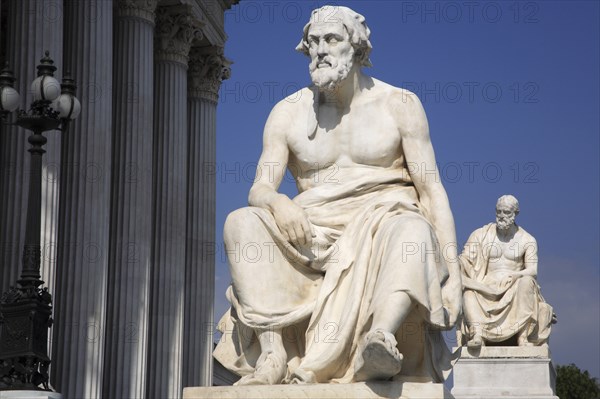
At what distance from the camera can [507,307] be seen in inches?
670

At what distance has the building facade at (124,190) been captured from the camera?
73.7 feet

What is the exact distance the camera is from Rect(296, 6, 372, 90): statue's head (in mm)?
8109

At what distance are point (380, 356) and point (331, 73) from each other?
2146 millimetres

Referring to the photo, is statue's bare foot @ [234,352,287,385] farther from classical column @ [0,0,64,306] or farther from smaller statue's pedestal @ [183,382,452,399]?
classical column @ [0,0,64,306]

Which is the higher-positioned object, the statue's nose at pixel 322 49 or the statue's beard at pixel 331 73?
the statue's nose at pixel 322 49

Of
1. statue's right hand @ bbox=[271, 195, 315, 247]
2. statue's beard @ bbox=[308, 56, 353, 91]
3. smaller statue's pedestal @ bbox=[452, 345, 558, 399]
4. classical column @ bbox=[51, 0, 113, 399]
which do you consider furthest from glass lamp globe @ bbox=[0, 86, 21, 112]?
statue's right hand @ bbox=[271, 195, 315, 247]

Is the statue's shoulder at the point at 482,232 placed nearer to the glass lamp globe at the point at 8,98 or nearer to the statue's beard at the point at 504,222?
the statue's beard at the point at 504,222

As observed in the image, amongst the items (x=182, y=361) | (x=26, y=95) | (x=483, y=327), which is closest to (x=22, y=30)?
(x=26, y=95)

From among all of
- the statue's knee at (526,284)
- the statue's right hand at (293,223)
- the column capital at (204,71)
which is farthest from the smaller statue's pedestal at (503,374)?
the column capital at (204,71)

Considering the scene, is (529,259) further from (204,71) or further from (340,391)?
(204,71)

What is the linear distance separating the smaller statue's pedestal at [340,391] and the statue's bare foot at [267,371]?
16 cm

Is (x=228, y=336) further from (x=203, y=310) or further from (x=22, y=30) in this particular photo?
(x=203, y=310)

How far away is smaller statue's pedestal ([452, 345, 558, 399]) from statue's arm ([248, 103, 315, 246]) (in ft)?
28.9

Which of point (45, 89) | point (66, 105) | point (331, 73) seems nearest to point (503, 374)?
point (66, 105)
